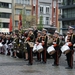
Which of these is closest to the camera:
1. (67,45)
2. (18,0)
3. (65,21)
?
(67,45)

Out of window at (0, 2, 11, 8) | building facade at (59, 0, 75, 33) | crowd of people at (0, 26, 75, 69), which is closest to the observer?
crowd of people at (0, 26, 75, 69)

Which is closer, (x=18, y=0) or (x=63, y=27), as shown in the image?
(x=63, y=27)

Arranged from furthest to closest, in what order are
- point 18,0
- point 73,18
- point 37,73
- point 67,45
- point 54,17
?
point 54,17 < point 18,0 < point 73,18 < point 67,45 < point 37,73

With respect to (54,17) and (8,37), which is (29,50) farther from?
(54,17)

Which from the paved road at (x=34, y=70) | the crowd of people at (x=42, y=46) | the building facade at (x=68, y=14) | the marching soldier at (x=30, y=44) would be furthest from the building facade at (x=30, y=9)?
the paved road at (x=34, y=70)

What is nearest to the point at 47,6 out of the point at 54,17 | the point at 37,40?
the point at 54,17

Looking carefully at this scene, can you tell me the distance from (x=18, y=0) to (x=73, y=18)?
18118 millimetres

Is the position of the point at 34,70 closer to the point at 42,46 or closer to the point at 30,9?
the point at 42,46

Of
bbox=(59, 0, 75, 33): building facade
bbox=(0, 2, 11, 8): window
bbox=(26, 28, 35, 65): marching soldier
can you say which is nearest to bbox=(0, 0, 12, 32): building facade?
bbox=(0, 2, 11, 8): window

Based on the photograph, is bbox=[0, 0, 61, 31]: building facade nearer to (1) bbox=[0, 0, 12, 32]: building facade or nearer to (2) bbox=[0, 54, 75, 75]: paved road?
(1) bbox=[0, 0, 12, 32]: building facade

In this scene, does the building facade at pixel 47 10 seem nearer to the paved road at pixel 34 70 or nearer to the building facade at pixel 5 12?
the building facade at pixel 5 12

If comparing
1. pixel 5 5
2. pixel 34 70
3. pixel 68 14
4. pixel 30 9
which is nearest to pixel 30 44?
pixel 34 70

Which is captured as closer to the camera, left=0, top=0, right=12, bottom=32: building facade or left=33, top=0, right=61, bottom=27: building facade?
left=0, top=0, right=12, bottom=32: building facade

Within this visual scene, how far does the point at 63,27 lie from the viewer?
75.6 metres
